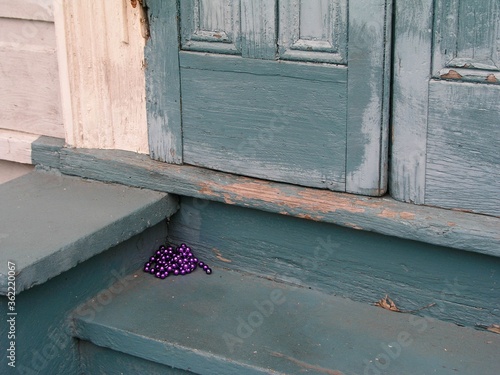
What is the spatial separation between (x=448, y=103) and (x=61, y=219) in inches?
44.9

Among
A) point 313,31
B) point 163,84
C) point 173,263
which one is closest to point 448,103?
point 313,31

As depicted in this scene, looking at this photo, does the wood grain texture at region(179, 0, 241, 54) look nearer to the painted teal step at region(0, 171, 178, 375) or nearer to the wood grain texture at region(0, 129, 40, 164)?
the painted teal step at region(0, 171, 178, 375)

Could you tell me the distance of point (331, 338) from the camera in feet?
7.75

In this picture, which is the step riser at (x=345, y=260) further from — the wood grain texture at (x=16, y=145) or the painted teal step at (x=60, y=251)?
the wood grain texture at (x=16, y=145)

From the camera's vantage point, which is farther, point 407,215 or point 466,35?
point 407,215

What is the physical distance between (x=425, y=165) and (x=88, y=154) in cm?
109

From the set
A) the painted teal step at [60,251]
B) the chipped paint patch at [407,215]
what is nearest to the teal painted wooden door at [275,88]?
the chipped paint patch at [407,215]

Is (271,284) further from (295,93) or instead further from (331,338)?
(295,93)

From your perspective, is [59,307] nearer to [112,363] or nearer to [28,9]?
[112,363]

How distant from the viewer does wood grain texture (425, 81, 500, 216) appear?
2211mm

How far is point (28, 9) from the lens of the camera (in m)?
2.92

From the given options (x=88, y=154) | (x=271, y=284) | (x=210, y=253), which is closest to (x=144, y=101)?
(x=88, y=154)

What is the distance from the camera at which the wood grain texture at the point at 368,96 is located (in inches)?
90.0

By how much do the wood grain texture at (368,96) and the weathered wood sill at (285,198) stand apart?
69 mm
